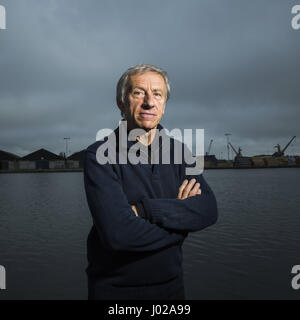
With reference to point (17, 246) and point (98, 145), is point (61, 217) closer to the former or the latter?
point (17, 246)

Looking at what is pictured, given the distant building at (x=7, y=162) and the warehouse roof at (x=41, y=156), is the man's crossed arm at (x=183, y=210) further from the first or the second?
the warehouse roof at (x=41, y=156)

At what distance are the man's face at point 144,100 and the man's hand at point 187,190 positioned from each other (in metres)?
0.53

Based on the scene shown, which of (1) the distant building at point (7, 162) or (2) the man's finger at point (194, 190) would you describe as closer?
(2) the man's finger at point (194, 190)

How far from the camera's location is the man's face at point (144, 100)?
2.09 meters

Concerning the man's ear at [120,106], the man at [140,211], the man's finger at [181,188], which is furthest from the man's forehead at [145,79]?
the man's finger at [181,188]

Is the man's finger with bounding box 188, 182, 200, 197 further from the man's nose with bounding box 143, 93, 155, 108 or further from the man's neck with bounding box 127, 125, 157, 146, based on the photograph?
the man's nose with bounding box 143, 93, 155, 108

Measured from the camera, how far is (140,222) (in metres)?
1.96

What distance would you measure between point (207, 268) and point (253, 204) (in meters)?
13.2

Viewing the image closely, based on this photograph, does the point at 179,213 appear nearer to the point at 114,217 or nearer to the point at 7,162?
the point at 114,217

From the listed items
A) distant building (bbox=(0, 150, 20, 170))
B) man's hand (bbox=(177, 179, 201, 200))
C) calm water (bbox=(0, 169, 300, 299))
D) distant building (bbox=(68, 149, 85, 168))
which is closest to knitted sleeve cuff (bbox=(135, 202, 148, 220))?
man's hand (bbox=(177, 179, 201, 200))

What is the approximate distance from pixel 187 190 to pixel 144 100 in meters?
0.76

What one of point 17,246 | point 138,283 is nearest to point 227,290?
point 138,283

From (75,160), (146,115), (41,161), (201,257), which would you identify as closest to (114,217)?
(146,115)

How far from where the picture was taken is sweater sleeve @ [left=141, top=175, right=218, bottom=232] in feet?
6.62
